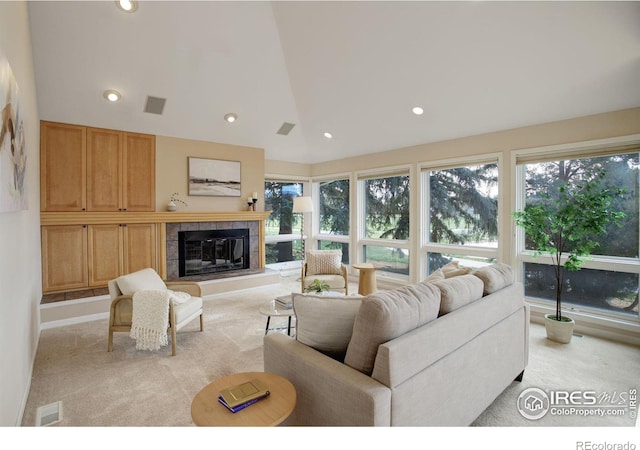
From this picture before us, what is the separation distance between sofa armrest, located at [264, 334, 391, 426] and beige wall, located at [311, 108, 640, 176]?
3.72m

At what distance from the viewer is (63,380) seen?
8.55 ft

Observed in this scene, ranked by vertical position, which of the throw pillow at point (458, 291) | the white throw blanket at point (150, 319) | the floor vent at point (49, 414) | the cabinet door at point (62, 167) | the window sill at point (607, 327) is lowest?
the floor vent at point (49, 414)

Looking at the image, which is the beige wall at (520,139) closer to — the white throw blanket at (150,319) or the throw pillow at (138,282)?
the throw pillow at (138,282)

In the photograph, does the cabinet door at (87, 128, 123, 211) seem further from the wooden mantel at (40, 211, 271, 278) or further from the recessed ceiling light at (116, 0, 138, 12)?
the recessed ceiling light at (116, 0, 138, 12)

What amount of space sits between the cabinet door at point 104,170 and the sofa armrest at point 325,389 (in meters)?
3.84

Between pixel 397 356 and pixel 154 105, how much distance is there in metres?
4.43

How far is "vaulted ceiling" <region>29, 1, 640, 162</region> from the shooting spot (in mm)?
2895

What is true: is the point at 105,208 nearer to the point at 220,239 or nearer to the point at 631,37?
the point at 220,239

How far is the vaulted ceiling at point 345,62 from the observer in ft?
9.50

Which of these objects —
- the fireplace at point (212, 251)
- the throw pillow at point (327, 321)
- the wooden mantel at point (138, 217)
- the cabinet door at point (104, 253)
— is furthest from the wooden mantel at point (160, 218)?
the throw pillow at point (327, 321)

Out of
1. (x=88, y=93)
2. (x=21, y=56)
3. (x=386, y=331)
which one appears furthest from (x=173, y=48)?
(x=386, y=331)

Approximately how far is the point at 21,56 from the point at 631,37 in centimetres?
472

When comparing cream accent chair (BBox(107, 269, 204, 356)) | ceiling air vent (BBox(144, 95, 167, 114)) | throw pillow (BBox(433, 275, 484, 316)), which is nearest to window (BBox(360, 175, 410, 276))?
cream accent chair (BBox(107, 269, 204, 356))

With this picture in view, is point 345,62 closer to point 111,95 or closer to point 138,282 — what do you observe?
point 111,95
